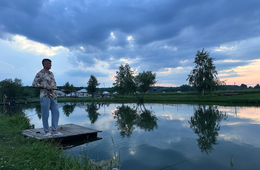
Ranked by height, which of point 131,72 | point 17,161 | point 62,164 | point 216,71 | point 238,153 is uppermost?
point 131,72

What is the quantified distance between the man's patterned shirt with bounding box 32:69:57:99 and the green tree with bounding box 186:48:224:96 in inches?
1366

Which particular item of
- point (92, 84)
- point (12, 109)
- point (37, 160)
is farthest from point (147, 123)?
point (92, 84)

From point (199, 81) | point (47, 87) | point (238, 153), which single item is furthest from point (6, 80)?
point (238, 153)

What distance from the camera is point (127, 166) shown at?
511cm

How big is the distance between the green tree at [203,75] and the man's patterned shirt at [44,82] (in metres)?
34.7

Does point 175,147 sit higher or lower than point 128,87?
lower

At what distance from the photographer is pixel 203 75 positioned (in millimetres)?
36656

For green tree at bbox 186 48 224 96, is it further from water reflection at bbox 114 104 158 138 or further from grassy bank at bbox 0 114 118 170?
grassy bank at bbox 0 114 118 170

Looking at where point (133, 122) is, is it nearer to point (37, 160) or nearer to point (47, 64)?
point (47, 64)

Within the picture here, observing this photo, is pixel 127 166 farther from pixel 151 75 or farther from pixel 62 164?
pixel 151 75

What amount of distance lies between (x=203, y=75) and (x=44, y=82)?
3590cm

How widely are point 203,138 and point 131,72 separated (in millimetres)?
62957

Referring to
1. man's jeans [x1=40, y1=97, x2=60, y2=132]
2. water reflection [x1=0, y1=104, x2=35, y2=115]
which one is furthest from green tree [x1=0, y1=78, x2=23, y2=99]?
man's jeans [x1=40, y1=97, x2=60, y2=132]

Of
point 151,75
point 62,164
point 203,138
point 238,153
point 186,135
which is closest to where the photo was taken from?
point 62,164
